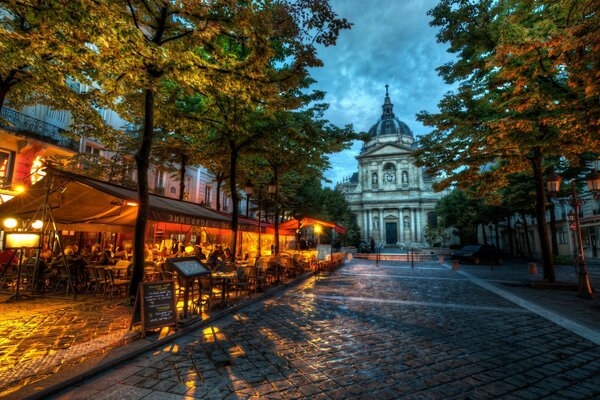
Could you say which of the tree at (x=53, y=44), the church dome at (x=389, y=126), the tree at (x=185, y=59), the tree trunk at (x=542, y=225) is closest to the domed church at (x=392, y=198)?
the church dome at (x=389, y=126)

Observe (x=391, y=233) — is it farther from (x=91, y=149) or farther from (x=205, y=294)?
(x=205, y=294)

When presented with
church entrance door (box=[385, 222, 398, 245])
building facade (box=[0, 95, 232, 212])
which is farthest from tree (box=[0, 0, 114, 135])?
church entrance door (box=[385, 222, 398, 245])

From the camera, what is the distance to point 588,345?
5.00m

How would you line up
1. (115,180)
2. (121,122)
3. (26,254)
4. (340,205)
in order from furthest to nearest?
(340,205) → (121,122) → (115,180) → (26,254)

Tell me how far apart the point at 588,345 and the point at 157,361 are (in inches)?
280

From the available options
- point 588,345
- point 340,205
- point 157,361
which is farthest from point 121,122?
point 340,205

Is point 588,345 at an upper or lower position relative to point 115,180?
lower

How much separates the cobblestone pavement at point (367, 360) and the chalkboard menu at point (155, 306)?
21.5 inches

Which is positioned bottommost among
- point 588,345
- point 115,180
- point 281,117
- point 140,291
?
point 588,345

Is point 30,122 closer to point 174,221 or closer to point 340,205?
point 174,221

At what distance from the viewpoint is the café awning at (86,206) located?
796 cm

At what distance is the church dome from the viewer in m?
67.1

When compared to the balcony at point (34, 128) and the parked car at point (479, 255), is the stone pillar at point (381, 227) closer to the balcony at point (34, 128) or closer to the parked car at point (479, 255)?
the parked car at point (479, 255)

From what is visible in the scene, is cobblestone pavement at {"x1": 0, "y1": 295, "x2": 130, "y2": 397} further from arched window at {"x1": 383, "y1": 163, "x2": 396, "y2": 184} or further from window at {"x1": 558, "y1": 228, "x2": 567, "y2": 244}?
arched window at {"x1": 383, "y1": 163, "x2": 396, "y2": 184}
